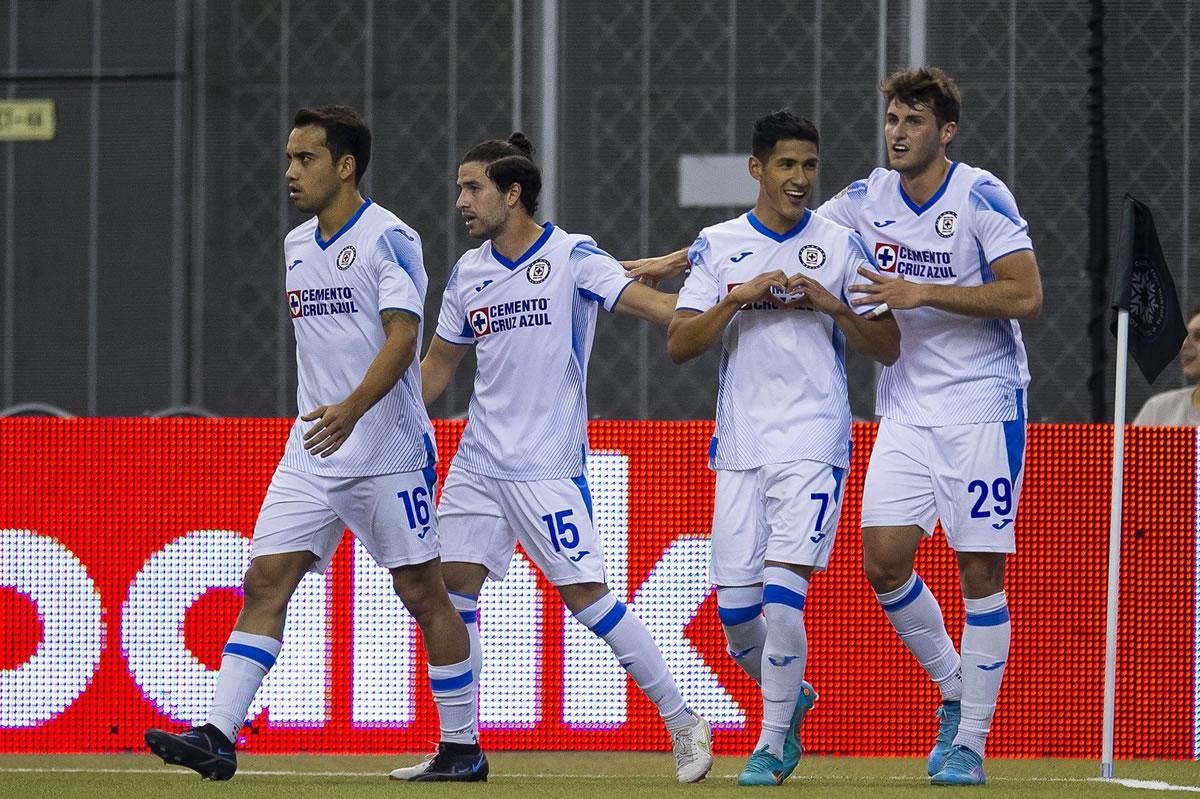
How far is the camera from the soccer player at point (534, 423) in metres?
5.46

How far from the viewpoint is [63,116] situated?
8.95 m

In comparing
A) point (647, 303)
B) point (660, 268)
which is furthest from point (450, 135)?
point (647, 303)

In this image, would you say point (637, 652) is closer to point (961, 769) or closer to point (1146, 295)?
point (961, 769)

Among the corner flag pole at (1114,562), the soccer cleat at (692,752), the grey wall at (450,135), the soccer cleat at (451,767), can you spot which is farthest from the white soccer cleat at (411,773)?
the grey wall at (450,135)

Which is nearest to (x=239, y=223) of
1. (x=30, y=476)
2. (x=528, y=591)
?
(x=30, y=476)

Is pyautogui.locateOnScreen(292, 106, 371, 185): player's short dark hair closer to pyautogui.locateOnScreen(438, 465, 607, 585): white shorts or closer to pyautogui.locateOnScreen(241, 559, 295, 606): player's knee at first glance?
pyautogui.locateOnScreen(438, 465, 607, 585): white shorts

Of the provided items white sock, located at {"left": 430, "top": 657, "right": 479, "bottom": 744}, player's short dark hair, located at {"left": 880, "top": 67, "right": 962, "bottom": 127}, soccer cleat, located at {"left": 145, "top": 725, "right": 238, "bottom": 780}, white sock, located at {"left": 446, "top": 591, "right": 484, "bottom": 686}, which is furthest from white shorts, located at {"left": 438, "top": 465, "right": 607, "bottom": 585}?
player's short dark hair, located at {"left": 880, "top": 67, "right": 962, "bottom": 127}

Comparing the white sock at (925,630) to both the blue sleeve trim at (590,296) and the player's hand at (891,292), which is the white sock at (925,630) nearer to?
the player's hand at (891,292)

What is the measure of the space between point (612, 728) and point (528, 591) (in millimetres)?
567

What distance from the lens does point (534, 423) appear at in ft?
18.0

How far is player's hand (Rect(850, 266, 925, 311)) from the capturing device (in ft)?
16.9

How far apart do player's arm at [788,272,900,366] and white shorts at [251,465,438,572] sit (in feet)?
4.15

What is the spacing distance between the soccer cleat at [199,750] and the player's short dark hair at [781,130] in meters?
2.26

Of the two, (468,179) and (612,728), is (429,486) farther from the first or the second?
(612,728)
